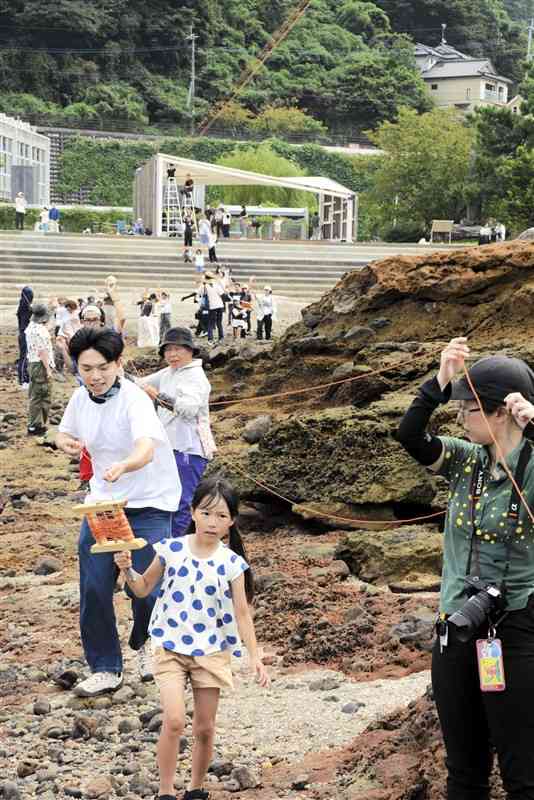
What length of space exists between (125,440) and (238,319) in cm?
2264

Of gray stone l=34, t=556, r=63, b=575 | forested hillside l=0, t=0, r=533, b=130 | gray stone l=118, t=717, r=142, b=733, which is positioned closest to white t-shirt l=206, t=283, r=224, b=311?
gray stone l=34, t=556, r=63, b=575

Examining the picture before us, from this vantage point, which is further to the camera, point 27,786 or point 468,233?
point 468,233

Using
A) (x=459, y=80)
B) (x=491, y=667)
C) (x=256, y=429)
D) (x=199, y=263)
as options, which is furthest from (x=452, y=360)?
(x=459, y=80)

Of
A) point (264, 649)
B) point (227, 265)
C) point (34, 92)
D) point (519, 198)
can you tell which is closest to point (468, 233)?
point (519, 198)

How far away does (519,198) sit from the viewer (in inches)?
1941

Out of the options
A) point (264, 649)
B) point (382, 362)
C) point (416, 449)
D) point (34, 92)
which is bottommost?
point (264, 649)

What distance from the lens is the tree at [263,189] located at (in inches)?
2776

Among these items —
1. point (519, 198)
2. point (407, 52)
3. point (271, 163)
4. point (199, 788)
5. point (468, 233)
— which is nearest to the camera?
point (199, 788)

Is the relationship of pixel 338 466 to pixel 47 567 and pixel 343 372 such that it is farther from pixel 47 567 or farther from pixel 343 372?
pixel 343 372

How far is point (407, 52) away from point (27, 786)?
110m

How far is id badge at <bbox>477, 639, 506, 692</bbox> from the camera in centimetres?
358

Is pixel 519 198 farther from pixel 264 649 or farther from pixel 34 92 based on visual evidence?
pixel 34 92

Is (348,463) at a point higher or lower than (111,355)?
lower

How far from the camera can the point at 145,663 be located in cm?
670
